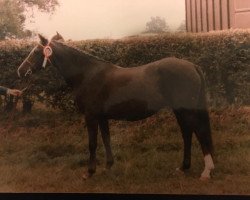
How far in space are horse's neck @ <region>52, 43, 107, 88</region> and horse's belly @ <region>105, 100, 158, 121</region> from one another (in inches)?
9.0

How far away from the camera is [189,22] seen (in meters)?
2.23

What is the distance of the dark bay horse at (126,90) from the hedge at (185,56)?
0.04 metres

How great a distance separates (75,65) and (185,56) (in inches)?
24.0

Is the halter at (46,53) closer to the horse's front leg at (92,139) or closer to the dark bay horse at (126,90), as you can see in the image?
the dark bay horse at (126,90)

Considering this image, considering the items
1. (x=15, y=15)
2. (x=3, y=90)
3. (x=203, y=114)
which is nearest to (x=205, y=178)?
(x=203, y=114)

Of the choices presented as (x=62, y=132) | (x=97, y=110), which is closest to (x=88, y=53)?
(x=97, y=110)

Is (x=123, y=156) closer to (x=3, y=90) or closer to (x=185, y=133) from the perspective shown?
(x=185, y=133)

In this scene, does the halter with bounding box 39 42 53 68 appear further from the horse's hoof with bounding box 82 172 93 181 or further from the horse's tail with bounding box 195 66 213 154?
the horse's tail with bounding box 195 66 213 154

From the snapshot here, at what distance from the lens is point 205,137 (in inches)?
87.0

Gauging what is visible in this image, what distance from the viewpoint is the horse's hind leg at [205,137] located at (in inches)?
86.6

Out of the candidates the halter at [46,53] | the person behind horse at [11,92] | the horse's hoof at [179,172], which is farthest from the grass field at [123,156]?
the halter at [46,53]

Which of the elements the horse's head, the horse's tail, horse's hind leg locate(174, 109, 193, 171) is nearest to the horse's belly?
horse's hind leg locate(174, 109, 193, 171)

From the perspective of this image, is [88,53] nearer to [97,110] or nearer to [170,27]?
[97,110]

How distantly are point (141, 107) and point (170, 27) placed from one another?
455 mm
